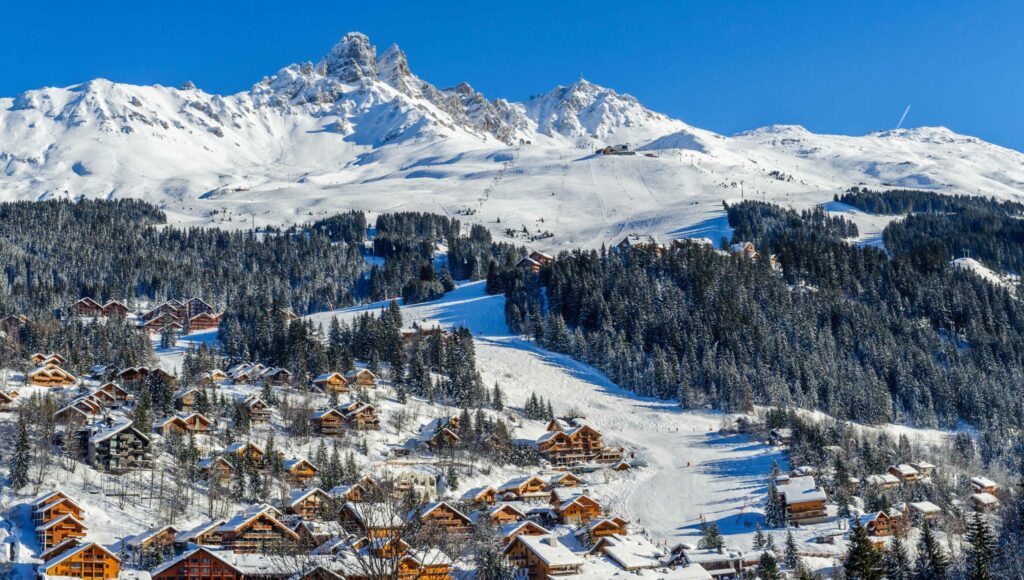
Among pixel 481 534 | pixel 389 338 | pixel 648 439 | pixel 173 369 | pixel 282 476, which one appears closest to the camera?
pixel 481 534

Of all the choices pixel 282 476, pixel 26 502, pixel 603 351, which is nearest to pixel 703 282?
pixel 603 351

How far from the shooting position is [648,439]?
339 ft

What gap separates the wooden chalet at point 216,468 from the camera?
77312 millimetres

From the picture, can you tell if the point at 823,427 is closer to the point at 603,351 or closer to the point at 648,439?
the point at 648,439

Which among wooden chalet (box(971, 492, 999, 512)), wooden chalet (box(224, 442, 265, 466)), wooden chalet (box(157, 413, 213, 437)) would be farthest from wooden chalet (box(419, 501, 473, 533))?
wooden chalet (box(971, 492, 999, 512))

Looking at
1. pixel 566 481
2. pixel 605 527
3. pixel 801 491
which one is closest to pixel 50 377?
pixel 566 481

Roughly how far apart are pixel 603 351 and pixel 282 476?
5967cm

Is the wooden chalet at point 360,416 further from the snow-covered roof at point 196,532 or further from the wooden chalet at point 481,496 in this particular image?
the snow-covered roof at point 196,532

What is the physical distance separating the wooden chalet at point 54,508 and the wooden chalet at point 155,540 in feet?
12.7

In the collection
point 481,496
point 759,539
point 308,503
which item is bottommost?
point 759,539

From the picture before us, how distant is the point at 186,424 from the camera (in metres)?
86.7

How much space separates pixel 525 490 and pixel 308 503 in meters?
19.8

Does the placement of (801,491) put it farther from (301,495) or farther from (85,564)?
(85,564)

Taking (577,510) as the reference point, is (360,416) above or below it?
above
